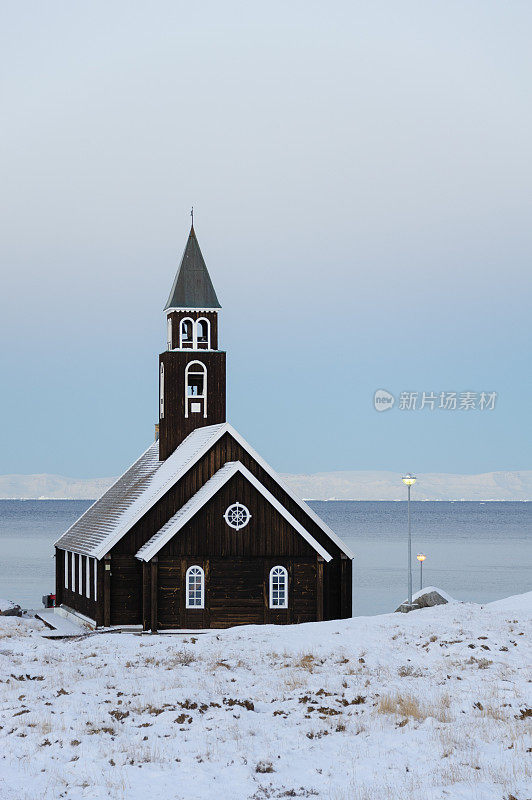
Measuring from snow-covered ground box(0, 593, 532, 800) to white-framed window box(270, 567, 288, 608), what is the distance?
10069mm

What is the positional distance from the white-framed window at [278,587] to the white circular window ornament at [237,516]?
7.22 feet

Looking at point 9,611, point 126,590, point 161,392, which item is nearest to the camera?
point 126,590

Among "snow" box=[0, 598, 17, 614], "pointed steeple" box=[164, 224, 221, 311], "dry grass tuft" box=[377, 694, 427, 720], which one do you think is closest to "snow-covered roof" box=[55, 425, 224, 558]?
"snow" box=[0, 598, 17, 614]

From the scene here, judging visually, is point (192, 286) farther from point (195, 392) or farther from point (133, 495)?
point (133, 495)

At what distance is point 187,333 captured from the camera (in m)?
47.1

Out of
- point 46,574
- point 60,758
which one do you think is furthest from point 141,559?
point 46,574

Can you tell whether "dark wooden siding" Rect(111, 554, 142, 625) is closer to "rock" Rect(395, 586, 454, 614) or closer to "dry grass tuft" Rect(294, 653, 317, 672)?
"rock" Rect(395, 586, 454, 614)

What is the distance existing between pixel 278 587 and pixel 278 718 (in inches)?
834

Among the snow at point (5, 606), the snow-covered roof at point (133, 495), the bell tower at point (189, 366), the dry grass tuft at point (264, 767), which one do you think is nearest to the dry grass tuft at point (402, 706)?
the dry grass tuft at point (264, 767)

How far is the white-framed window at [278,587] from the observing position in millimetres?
40469

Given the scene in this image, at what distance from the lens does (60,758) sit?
54.9 ft

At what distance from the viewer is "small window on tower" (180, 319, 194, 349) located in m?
46.8

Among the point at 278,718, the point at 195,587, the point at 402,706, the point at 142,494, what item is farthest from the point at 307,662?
the point at 142,494

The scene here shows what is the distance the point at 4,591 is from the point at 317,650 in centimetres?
6437
